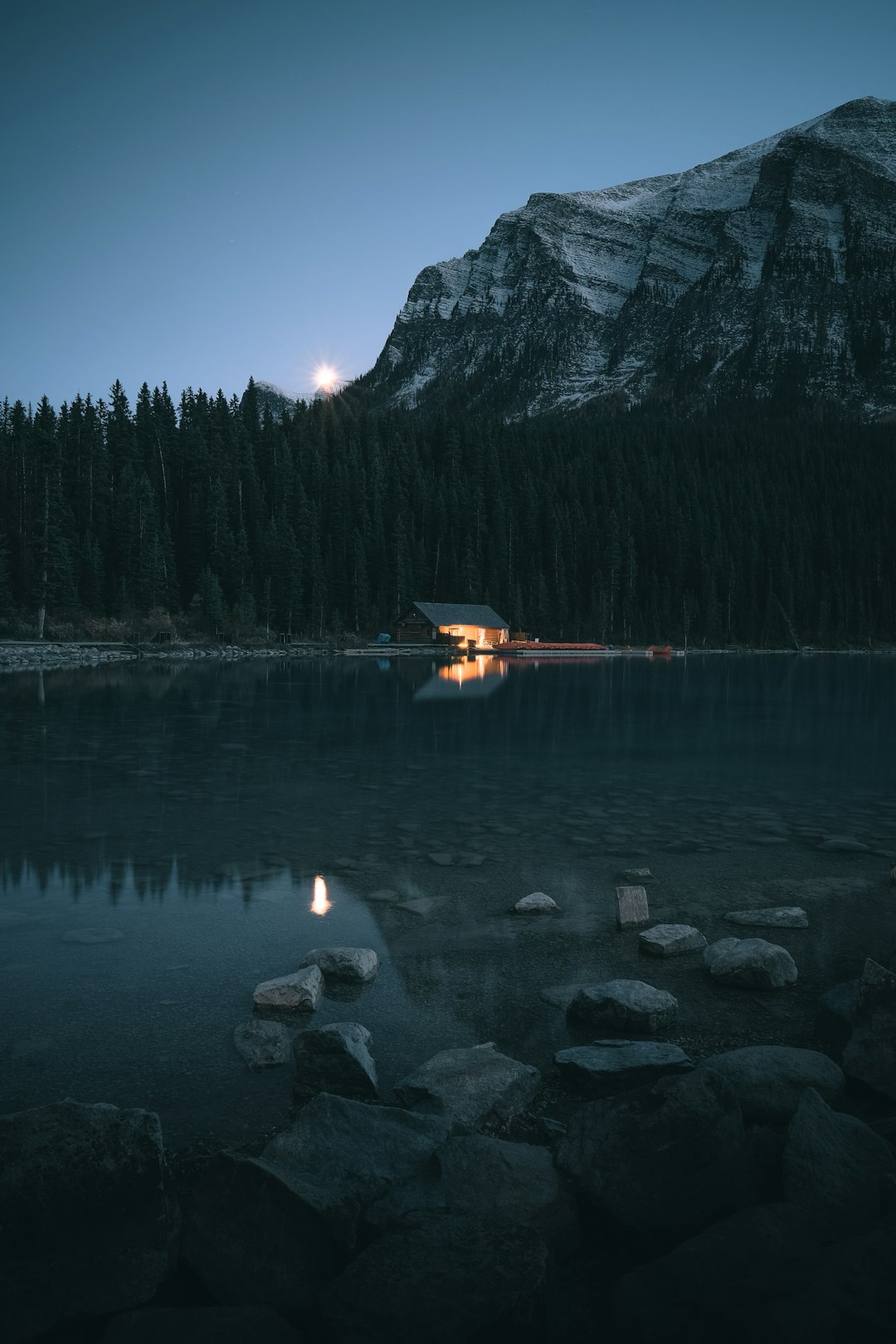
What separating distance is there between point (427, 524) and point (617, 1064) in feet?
419

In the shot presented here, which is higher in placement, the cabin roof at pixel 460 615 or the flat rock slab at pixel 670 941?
the cabin roof at pixel 460 615

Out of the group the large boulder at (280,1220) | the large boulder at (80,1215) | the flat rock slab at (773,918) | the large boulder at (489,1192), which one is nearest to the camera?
the large boulder at (80,1215)

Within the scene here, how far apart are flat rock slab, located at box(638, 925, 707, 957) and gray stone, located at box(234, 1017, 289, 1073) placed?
3732 mm

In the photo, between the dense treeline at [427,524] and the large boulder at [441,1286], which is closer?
the large boulder at [441,1286]

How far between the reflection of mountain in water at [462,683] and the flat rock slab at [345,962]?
30.0m

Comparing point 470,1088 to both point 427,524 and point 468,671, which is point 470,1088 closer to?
point 468,671

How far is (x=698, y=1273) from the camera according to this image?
3396mm

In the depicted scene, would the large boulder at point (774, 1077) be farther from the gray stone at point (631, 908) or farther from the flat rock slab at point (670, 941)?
the gray stone at point (631, 908)

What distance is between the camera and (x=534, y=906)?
29.9 ft

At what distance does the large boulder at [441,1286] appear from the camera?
3148mm

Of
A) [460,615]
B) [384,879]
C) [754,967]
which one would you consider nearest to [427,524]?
[460,615]

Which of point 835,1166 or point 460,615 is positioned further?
point 460,615

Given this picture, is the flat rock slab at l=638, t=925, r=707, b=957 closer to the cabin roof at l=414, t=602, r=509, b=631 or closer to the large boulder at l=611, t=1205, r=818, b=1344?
the large boulder at l=611, t=1205, r=818, b=1344

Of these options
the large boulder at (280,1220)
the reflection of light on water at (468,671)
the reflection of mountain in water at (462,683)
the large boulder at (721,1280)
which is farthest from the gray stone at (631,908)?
the reflection of light on water at (468,671)
